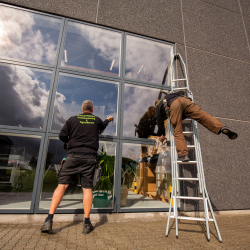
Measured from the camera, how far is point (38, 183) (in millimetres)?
2254

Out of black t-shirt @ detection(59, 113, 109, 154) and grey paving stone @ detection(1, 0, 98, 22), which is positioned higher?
grey paving stone @ detection(1, 0, 98, 22)

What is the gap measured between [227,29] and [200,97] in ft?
6.47

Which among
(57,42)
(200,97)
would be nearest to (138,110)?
(200,97)

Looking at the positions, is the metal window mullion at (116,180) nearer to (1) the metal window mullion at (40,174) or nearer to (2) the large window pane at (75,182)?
(2) the large window pane at (75,182)

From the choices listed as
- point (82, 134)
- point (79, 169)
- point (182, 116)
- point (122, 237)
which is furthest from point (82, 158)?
point (182, 116)

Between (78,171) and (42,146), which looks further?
(42,146)

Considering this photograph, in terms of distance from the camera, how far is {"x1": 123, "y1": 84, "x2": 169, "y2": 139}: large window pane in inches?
112

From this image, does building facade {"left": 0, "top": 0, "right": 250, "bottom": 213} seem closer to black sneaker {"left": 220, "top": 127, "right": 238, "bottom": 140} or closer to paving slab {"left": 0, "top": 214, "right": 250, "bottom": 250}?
paving slab {"left": 0, "top": 214, "right": 250, "bottom": 250}

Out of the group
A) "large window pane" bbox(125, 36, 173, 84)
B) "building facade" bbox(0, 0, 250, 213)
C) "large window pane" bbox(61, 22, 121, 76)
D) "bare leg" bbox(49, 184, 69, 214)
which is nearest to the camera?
"bare leg" bbox(49, 184, 69, 214)

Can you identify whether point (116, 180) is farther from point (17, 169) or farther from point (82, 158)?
point (17, 169)

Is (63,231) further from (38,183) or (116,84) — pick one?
(116,84)

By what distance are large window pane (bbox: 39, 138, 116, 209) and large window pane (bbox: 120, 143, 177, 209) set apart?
19 cm

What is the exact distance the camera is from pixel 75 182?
7.54 ft

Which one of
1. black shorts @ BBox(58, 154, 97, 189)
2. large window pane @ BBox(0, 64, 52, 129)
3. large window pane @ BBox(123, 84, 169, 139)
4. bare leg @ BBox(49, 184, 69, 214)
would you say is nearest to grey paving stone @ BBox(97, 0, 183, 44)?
large window pane @ BBox(123, 84, 169, 139)
